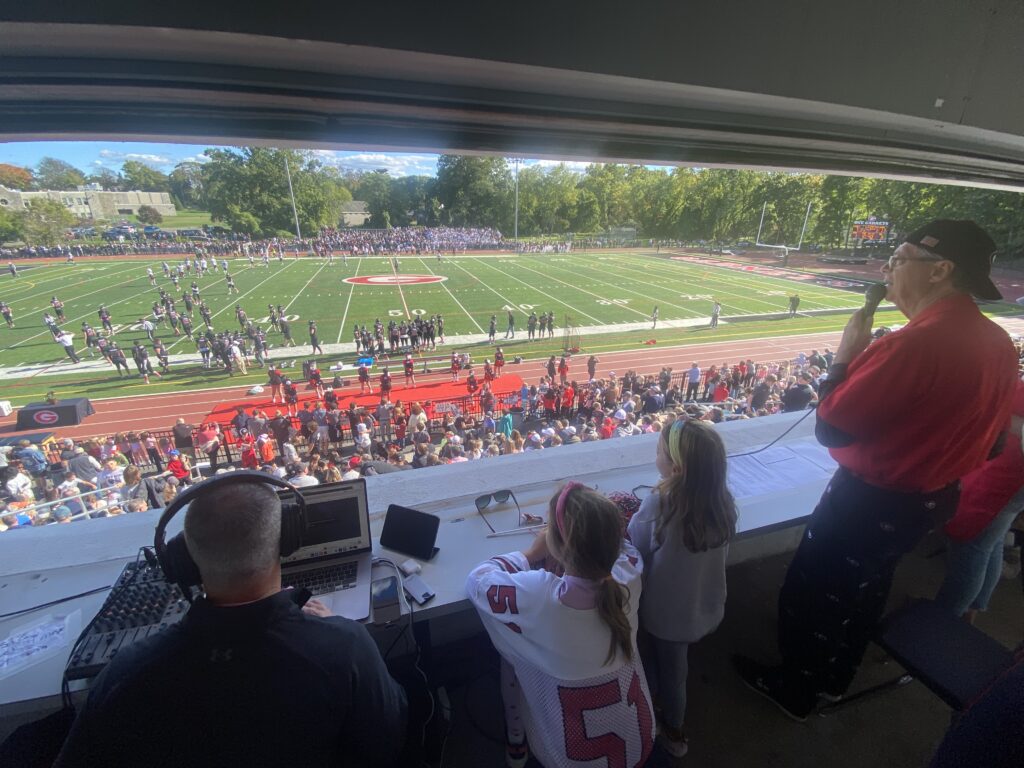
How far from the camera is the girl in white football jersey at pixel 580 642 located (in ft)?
3.05

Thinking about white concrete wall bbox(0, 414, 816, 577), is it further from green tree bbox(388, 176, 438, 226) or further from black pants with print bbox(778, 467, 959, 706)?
green tree bbox(388, 176, 438, 226)

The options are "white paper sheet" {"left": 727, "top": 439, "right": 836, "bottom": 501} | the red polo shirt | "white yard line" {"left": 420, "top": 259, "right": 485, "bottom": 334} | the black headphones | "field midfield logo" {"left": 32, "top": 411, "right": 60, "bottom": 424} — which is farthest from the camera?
"white yard line" {"left": 420, "top": 259, "right": 485, "bottom": 334}

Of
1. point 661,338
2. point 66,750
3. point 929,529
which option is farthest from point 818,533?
point 661,338

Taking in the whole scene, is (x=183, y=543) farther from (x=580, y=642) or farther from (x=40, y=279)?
(x=40, y=279)

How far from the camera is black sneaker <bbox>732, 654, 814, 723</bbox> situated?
154cm

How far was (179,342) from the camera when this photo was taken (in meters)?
16.5

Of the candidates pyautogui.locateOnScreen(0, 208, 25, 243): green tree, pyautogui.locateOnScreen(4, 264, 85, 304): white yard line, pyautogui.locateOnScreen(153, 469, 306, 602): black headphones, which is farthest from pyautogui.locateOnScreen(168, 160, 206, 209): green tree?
pyautogui.locateOnScreen(4, 264, 85, 304): white yard line

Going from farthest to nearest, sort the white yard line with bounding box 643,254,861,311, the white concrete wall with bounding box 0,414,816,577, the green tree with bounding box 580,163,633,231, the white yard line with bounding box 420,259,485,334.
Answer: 1. the white yard line with bounding box 643,254,861,311
2. the white yard line with bounding box 420,259,485,334
3. the green tree with bounding box 580,163,633,231
4. the white concrete wall with bounding box 0,414,816,577

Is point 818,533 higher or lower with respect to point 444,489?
higher

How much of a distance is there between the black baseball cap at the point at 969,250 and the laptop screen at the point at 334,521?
1679 millimetres

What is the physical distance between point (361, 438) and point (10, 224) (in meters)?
5.28

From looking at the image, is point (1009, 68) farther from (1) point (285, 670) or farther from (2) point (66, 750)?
(2) point (66, 750)

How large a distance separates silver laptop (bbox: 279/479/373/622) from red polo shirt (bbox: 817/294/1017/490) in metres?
1.35

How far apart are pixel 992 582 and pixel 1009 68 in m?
2.05
